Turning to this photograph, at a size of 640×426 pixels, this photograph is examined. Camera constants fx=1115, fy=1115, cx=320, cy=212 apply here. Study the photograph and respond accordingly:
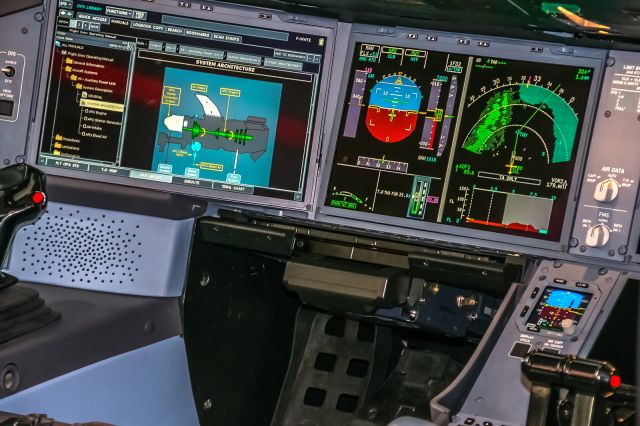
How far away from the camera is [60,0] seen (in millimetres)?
3928

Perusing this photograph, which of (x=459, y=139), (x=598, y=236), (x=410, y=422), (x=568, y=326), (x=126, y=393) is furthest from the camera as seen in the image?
(x=459, y=139)

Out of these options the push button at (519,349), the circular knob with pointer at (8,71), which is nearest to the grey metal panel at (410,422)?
the push button at (519,349)

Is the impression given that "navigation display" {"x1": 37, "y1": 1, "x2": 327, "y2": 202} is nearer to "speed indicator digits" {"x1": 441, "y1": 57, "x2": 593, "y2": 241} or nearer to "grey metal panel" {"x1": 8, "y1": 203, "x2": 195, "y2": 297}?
"grey metal panel" {"x1": 8, "y1": 203, "x2": 195, "y2": 297}

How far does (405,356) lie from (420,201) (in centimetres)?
74

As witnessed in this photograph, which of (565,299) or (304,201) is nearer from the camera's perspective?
(565,299)

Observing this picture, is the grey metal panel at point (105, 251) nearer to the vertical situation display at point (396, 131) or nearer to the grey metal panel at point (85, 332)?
the grey metal panel at point (85, 332)

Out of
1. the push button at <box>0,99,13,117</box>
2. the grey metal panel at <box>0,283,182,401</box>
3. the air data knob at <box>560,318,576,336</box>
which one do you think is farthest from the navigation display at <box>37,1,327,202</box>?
the air data knob at <box>560,318,576,336</box>

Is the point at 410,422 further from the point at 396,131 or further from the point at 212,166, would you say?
the point at 212,166

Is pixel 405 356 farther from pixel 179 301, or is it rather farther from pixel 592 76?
pixel 592 76

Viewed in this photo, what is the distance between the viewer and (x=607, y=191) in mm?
3408

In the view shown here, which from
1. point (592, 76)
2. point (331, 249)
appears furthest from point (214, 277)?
point (592, 76)

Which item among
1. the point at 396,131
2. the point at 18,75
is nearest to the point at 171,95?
the point at 18,75

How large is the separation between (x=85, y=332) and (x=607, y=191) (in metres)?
1.66

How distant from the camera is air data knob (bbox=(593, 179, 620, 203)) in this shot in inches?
134
